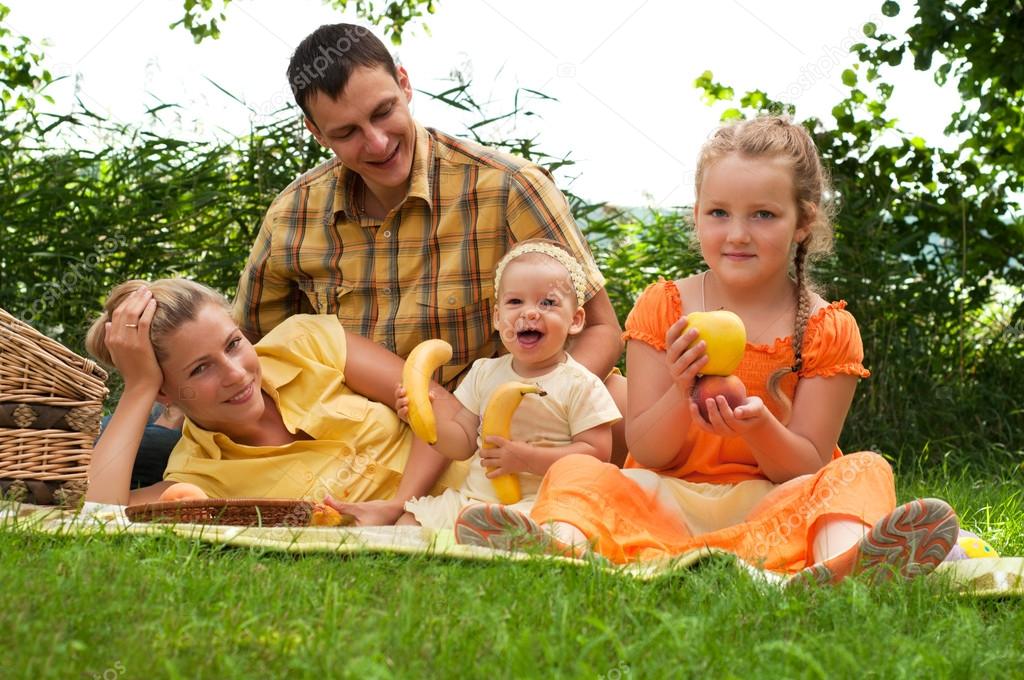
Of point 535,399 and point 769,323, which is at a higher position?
point 769,323

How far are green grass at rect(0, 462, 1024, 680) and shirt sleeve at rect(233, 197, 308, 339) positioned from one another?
171 centimetres

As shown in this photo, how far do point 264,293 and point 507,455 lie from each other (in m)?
1.37

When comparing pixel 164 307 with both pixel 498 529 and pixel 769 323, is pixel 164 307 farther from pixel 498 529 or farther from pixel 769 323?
pixel 769 323

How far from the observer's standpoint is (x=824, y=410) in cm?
306

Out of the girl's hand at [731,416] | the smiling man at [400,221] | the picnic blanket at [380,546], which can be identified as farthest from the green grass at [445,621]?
the smiling man at [400,221]

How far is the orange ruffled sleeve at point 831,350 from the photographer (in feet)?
10.1

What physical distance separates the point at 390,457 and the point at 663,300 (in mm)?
1043

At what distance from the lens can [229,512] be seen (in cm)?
301

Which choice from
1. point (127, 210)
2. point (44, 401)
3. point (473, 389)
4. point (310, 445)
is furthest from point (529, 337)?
point (127, 210)

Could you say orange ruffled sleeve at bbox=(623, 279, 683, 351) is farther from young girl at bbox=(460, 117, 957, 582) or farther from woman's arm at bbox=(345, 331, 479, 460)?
woman's arm at bbox=(345, 331, 479, 460)

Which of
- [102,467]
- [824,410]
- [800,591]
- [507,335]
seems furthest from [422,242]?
[800,591]

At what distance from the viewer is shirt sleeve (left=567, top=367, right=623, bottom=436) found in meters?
3.37

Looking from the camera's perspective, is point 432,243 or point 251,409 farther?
point 432,243

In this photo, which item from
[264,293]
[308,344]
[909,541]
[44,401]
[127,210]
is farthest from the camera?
[127,210]
